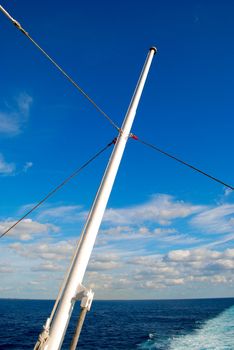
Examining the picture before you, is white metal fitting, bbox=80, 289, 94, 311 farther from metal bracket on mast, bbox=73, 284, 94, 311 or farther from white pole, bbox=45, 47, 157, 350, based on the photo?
white pole, bbox=45, 47, 157, 350

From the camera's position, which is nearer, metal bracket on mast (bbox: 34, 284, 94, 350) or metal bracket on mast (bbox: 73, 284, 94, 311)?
metal bracket on mast (bbox: 34, 284, 94, 350)

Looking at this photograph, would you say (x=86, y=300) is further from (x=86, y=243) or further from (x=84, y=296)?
(x=86, y=243)

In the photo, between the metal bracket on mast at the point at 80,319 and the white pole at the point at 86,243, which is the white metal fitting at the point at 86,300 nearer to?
the metal bracket on mast at the point at 80,319

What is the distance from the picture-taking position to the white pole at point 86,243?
495cm

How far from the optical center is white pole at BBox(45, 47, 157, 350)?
4.95 meters

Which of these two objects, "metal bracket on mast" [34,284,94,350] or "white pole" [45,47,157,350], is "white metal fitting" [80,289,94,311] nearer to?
"metal bracket on mast" [34,284,94,350]

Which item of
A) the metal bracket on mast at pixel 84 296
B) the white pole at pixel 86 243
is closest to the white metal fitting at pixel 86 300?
the metal bracket on mast at pixel 84 296

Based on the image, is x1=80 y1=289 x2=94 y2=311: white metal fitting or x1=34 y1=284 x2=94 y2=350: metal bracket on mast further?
x1=80 y1=289 x2=94 y2=311: white metal fitting

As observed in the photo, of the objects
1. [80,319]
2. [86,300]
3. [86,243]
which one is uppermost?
[86,243]

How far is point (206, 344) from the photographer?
2211 inches

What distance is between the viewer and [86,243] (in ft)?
18.3

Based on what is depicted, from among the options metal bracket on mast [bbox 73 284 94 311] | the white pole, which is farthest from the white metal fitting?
the white pole

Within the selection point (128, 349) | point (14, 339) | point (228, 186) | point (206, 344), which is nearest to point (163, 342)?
point (128, 349)

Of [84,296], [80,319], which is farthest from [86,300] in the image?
[80,319]
